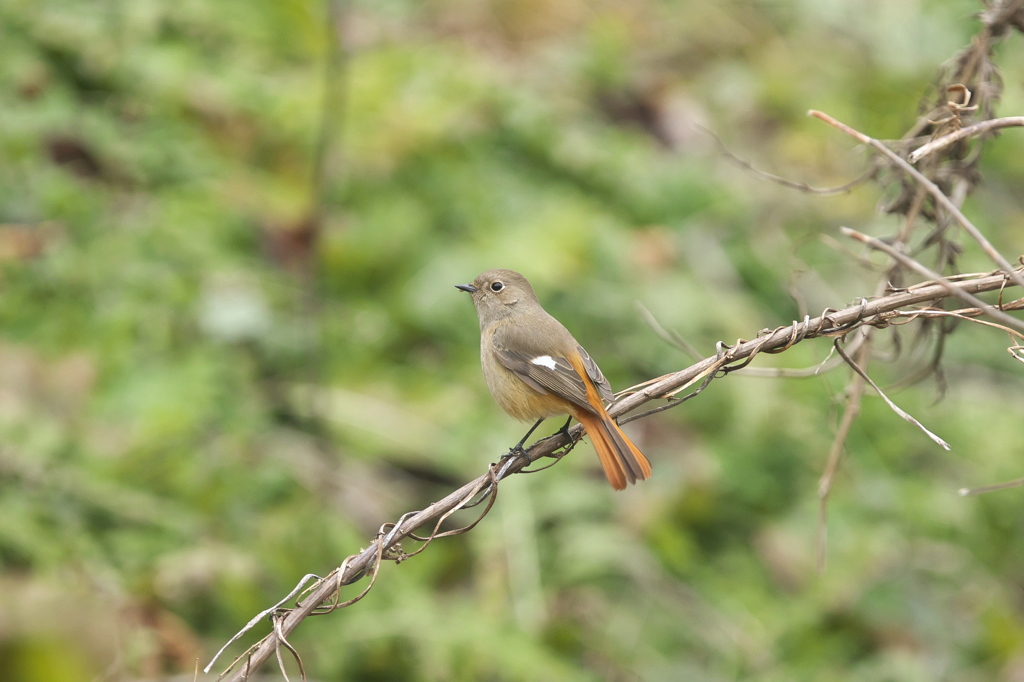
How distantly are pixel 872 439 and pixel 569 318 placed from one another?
6.46 feet

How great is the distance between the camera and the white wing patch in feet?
11.3

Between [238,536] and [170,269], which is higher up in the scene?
[170,269]

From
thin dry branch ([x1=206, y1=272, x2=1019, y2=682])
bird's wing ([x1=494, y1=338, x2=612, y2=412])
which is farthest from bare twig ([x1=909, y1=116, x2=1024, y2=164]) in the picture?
bird's wing ([x1=494, y1=338, x2=612, y2=412])

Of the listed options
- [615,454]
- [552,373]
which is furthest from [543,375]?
[615,454]

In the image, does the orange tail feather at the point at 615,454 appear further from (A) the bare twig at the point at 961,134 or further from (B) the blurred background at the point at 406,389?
(A) the bare twig at the point at 961,134

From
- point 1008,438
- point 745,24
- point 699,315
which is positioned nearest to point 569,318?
point 699,315

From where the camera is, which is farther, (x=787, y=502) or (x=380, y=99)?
(x=380, y=99)

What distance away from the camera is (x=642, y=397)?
2332 mm

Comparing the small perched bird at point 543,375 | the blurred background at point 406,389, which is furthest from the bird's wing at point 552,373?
the blurred background at point 406,389

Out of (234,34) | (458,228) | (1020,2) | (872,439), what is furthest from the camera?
(234,34)

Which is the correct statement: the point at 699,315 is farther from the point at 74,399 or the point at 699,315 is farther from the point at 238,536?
the point at 74,399

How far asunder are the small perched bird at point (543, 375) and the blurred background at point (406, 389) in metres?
0.77

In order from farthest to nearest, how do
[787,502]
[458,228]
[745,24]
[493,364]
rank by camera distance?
[745,24]
[458,228]
[787,502]
[493,364]

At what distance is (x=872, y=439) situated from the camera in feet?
18.4
